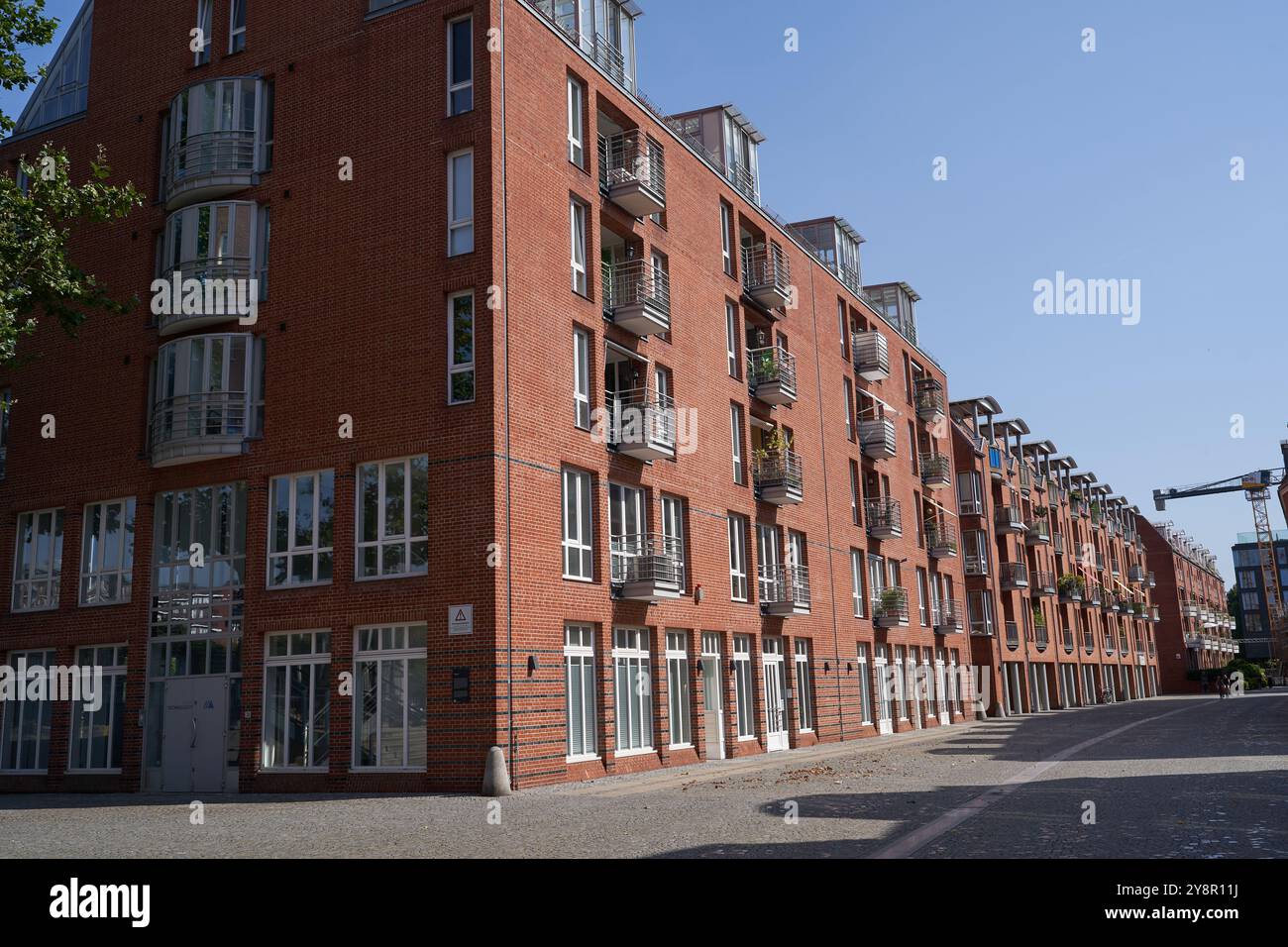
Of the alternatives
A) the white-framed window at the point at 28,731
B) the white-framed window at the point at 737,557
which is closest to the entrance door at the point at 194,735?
the white-framed window at the point at 28,731

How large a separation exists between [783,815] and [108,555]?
16.8 metres

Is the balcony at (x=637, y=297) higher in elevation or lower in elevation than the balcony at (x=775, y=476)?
higher

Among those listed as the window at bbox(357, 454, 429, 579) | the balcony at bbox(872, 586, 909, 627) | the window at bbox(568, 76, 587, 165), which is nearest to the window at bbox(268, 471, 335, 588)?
the window at bbox(357, 454, 429, 579)

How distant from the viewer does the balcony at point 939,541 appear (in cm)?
4431

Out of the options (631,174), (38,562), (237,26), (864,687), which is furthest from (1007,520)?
(38,562)

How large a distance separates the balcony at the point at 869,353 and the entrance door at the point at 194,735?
26.0 metres

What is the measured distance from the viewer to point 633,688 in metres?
22.9

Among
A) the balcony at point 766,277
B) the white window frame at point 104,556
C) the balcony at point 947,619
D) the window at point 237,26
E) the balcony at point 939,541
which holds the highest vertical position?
the window at point 237,26

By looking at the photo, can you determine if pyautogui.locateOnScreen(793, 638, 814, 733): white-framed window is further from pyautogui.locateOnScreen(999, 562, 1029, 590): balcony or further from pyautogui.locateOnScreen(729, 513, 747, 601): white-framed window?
pyautogui.locateOnScreen(999, 562, 1029, 590): balcony

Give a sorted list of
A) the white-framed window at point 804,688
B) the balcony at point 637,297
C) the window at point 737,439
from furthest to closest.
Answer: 1. the white-framed window at point 804,688
2. the window at point 737,439
3. the balcony at point 637,297

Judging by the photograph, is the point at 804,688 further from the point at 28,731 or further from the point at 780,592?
the point at 28,731

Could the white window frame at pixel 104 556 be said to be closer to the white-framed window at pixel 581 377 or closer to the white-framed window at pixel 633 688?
the white-framed window at pixel 581 377

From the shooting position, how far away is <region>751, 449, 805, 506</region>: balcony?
1164 inches

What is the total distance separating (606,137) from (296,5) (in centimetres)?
742
